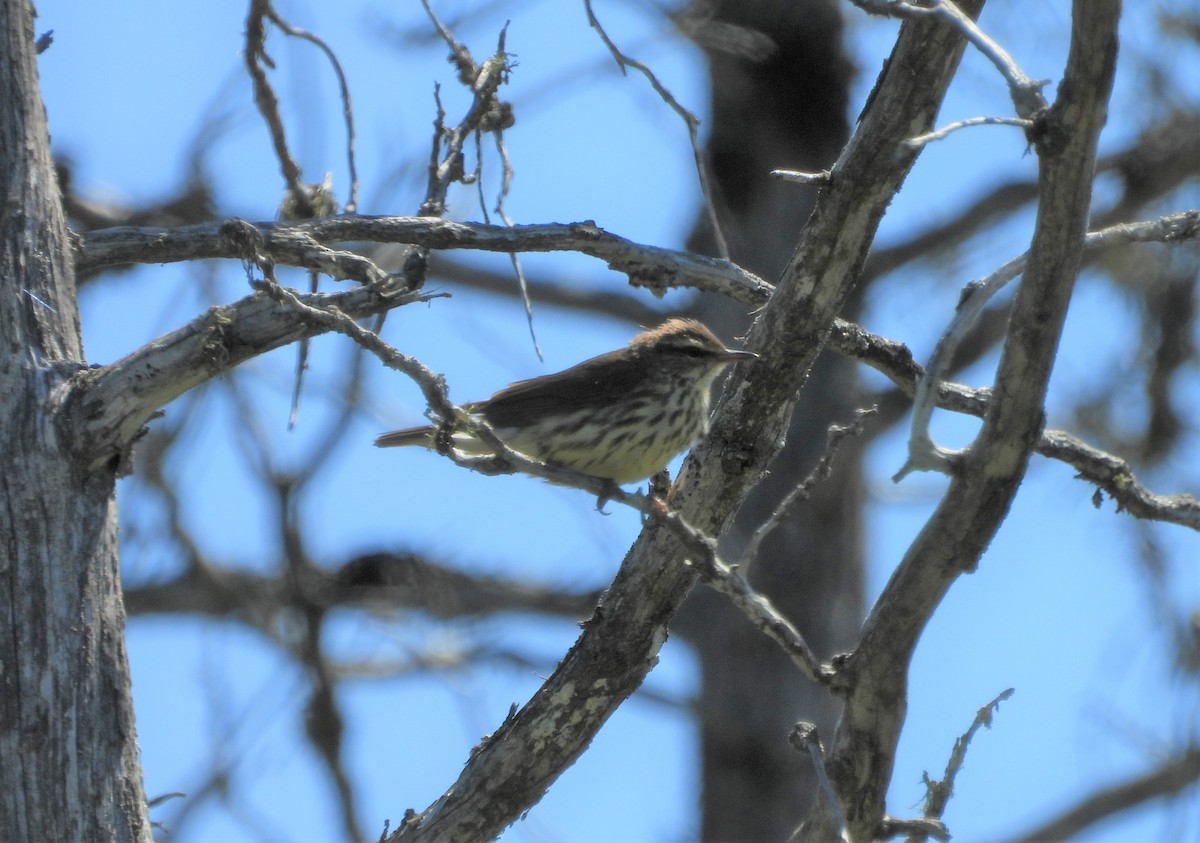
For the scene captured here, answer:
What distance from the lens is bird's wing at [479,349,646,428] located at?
7.11 metres

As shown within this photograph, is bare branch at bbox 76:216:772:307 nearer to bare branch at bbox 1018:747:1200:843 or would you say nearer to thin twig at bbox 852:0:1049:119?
thin twig at bbox 852:0:1049:119

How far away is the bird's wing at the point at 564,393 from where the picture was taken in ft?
23.3

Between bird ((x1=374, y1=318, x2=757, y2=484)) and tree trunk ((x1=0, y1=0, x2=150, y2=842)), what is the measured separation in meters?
2.37

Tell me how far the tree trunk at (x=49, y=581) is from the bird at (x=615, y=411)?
2373 mm

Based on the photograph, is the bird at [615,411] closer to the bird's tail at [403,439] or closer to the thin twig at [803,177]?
the bird's tail at [403,439]

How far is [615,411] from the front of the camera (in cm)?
693

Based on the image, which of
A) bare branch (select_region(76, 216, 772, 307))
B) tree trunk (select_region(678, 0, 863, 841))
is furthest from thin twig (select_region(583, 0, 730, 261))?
tree trunk (select_region(678, 0, 863, 841))

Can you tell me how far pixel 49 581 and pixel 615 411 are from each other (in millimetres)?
3275

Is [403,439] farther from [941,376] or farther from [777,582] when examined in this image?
[777,582]

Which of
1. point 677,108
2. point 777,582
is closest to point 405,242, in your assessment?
point 677,108

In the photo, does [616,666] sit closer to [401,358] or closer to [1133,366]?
[401,358]

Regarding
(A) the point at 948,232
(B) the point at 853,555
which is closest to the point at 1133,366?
(A) the point at 948,232

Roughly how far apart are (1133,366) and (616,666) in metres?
8.55

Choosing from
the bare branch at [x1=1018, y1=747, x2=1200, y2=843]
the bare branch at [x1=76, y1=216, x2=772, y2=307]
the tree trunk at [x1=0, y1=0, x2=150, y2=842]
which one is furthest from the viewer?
the bare branch at [x1=1018, y1=747, x2=1200, y2=843]
